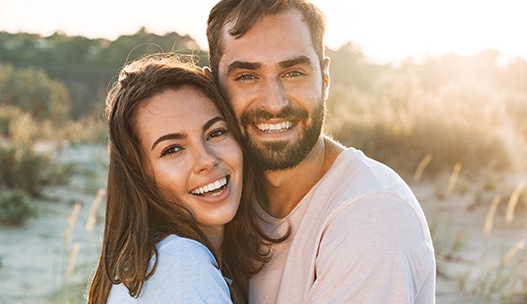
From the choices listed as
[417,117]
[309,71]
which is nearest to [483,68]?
[417,117]

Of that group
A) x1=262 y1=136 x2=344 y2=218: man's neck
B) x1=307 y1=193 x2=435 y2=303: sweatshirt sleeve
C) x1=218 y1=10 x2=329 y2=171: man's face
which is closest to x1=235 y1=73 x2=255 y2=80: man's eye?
x1=218 y1=10 x2=329 y2=171: man's face

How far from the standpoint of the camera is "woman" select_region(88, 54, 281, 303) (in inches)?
113

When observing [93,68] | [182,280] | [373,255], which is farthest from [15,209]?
[93,68]

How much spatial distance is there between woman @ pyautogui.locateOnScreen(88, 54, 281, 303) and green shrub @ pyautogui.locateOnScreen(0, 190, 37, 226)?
5.51 meters

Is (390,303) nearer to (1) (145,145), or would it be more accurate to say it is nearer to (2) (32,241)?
(1) (145,145)

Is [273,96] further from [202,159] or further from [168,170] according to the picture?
[168,170]

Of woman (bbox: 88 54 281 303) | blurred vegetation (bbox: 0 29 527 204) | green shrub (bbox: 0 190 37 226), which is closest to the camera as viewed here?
woman (bbox: 88 54 281 303)

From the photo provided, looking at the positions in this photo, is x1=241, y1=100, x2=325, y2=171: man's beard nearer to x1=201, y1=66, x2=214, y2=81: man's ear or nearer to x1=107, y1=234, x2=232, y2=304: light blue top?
x1=201, y1=66, x2=214, y2=81: man's ear

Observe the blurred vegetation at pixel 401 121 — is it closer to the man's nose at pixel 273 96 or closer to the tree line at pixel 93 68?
the tree line at pixel 93 68

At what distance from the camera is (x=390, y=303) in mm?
2492

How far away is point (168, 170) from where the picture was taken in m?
2.94

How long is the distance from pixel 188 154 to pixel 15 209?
5941mm

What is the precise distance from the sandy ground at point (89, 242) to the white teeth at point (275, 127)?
229 centimetres

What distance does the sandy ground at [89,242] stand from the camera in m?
6.31
